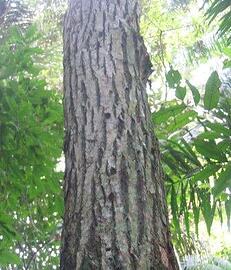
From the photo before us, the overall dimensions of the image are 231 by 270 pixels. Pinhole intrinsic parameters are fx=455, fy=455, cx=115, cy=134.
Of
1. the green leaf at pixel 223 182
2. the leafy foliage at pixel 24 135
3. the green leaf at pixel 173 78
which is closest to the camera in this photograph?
the green leaf at pixel 223 182

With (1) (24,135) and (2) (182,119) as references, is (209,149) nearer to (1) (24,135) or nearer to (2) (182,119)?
(2) (182,119)

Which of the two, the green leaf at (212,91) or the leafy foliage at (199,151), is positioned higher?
the green leaf at (212,91)

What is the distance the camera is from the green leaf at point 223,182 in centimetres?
212

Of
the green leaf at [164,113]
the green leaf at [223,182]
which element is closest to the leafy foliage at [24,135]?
the green leaf at [164,113]

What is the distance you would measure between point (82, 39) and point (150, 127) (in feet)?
2.20

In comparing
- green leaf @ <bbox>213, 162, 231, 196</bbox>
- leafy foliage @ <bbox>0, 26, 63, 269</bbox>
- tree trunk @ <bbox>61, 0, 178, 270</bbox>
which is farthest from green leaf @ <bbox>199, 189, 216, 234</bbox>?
leafy foliage @ <bbox>0, 26, 63, 269</bbox>

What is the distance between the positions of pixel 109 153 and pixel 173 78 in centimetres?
73

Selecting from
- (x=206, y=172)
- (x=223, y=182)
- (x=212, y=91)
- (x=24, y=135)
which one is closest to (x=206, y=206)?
(x=206, y=172)

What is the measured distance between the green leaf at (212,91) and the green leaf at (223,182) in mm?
320

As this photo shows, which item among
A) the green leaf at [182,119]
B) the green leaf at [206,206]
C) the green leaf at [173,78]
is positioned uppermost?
the green leaf at [173,78]

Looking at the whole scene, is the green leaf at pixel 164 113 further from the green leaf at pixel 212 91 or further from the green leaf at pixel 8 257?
the green leaf at pixel 8 257

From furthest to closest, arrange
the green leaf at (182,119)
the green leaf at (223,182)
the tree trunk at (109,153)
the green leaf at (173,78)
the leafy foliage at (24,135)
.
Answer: the leafy foliage at (24,135)
the green leaf at (182,119)
the green leaf at (173,78)
the green leaf at (223,182)
the tree trunk at (109,153)

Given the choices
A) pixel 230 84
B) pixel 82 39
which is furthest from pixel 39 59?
pixel 82 39

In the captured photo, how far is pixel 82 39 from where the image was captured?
2.27 m
